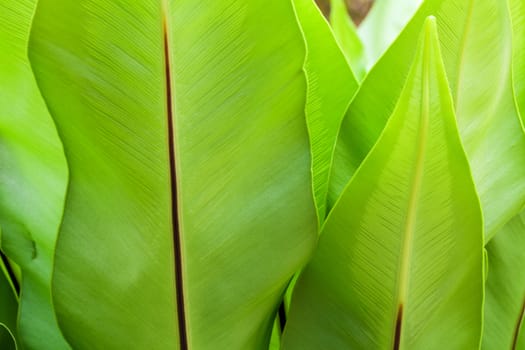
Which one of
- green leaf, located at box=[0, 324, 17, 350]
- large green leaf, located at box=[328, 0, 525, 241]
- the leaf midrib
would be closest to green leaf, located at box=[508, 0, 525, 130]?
large green leaf, located at box=[328, 0, 525, 241]

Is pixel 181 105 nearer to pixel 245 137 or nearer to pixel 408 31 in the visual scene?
pixel 245 137

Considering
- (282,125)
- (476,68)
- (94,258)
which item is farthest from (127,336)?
(476,68)

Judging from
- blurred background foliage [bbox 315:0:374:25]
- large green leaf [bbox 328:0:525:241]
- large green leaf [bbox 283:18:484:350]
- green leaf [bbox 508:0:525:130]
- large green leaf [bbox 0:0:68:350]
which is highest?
blurred background foliage [bbox 315:0:374:25]

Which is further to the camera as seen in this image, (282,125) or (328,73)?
(328,73)

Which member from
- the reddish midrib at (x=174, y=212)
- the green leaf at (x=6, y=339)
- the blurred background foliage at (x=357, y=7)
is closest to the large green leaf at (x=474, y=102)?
the reddish midrib at (x=174, y=212)

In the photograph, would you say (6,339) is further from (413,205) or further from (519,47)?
(519,47)

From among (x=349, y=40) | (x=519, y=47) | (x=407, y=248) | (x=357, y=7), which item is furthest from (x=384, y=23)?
(x=357, y=7)

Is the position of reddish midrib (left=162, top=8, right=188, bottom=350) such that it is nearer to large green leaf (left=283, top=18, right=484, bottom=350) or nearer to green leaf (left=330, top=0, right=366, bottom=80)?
large green leaf (left=283, top=18, right=484, bottom=350)

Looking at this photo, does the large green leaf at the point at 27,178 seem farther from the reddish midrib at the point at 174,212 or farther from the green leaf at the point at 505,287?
the green leaf at the point at 505,287

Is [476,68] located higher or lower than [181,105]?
higher

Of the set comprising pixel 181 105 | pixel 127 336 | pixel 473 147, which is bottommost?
pixel 127 336
